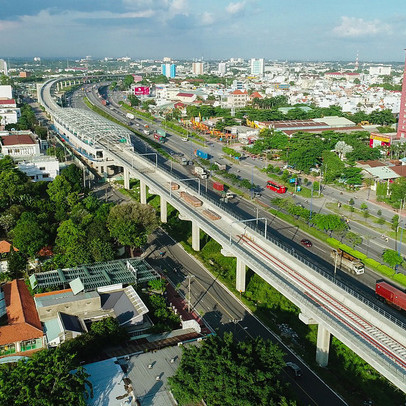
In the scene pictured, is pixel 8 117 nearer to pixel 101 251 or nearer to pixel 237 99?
pixel 237 99

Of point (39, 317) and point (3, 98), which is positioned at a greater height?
point (3, 98)

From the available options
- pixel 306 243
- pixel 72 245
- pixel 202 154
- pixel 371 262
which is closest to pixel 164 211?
pixel 72 245

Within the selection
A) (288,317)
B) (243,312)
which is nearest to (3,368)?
(243,312)

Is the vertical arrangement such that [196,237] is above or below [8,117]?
below

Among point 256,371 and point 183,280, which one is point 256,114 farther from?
point 256,371

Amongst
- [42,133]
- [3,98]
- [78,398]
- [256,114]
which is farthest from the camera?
[3,98]

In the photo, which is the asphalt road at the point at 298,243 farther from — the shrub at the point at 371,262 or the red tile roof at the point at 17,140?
the red tile roof at the point at 17,140
